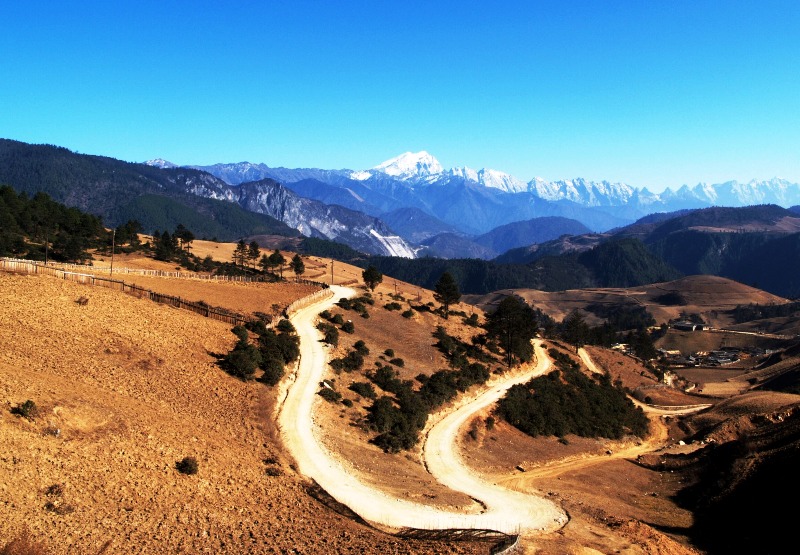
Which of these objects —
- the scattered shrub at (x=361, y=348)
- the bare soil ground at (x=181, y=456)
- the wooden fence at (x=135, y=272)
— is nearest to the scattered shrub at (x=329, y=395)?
the bare soil ground at (x=181, y=456)

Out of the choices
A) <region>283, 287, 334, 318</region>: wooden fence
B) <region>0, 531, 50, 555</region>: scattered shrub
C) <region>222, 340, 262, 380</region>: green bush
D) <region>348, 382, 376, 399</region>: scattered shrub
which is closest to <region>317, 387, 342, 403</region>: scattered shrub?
<region>348, 382, 376, 399</region>: scattered shrub

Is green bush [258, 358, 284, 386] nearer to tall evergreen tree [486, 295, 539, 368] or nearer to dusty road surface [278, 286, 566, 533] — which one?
dusty road surface [278, 286, 566, 533]

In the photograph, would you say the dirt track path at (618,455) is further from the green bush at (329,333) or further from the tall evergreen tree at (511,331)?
the green bush at (329,333)

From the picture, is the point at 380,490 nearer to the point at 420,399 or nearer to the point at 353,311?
the point at 420,399

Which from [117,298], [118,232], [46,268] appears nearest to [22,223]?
[118,232]

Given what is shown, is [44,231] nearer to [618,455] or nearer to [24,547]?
[24,547]
